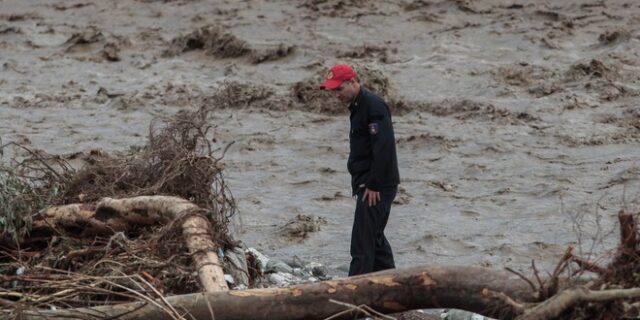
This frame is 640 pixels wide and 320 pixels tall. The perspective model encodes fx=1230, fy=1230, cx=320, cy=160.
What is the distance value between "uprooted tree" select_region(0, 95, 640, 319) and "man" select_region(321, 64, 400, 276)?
3.19 feet

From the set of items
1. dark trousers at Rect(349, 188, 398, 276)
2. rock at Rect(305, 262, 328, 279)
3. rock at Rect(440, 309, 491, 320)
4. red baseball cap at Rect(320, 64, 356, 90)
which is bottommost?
rock at Rect(305, 262, 328, 279)

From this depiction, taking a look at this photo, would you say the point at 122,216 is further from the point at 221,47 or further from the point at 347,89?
the point at 221,47

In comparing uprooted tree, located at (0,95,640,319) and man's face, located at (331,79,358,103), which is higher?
man's face, located at (331,79,358,103)

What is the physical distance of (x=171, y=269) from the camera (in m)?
7.91

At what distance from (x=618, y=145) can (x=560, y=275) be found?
218 inches

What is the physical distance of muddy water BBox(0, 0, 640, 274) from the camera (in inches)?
417

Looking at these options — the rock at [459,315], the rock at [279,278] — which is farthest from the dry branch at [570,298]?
the rock at [279,278]

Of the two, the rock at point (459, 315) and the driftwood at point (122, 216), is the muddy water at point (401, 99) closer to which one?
the rock at point (459, 315)

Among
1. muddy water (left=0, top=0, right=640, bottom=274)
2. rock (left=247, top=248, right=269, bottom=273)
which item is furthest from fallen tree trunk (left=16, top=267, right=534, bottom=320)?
muddy water (left=0, top=0, right=640, bottom=274)

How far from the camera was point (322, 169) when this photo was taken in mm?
12195

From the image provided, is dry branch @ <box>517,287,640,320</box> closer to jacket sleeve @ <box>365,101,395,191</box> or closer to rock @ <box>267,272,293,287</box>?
jacket sleeve @ <box>365,101,395,191</box>

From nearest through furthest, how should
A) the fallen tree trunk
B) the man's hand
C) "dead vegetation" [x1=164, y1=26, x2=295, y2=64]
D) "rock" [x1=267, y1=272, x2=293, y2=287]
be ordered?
the fallen tree trunk < the man's hand < "rock" [x1=267, y1=272, x2=293, y2=287] < "dead vegetation" [x1=164, y1=26, x2=295, y2=64]

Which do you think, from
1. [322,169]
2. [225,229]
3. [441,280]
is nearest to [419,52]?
[322,169]

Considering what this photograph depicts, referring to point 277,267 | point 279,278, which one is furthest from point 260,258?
point 279,278
